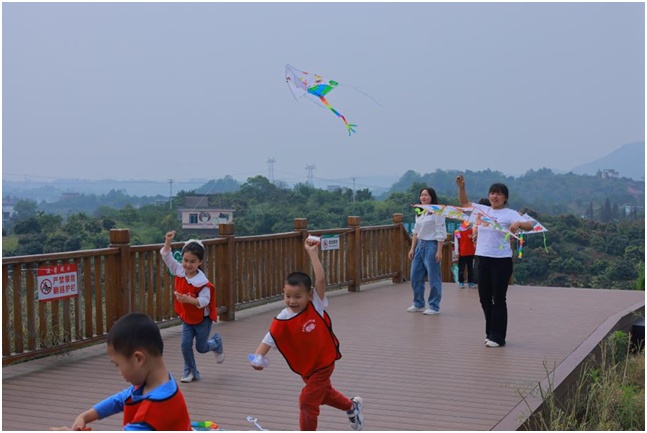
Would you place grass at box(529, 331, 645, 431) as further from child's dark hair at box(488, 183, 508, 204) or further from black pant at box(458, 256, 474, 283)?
black pant at box(458, 256, 474, 283)

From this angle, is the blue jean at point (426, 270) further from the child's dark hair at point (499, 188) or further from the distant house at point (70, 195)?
the distant house at point (70, 195)

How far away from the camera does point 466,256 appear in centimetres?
1536

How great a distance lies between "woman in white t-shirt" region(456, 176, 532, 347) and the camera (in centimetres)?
870

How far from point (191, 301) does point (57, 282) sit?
1.62 m

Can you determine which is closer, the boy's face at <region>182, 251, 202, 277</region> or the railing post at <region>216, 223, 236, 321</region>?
the boy's face at <region>182, 251, 202, 277</region>

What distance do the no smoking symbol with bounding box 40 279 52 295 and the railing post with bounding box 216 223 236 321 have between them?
9.88 ft

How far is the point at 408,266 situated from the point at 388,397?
949 centimetres

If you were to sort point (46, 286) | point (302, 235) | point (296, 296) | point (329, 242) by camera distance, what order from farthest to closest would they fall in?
point (329, 242) → point (302, 235) → point (46, 286) → point (296, 296)

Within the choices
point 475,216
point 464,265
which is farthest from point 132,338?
point 464,265

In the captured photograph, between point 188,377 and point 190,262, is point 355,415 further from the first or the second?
point 190,262

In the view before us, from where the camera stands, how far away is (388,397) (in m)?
7.00

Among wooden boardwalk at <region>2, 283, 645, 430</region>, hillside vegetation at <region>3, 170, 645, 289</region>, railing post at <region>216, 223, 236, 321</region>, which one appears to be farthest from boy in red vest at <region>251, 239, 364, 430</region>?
hillside vegetation at <region>3, 170, 645, 289</region>

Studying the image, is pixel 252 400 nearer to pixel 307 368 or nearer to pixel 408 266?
pixel 307 368

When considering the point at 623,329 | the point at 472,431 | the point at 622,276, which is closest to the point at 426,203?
the point at 623,329
